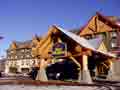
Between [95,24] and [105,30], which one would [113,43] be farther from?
[95,24]

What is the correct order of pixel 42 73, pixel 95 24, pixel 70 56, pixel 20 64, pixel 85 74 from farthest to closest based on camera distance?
pixel 20 64 → pixel 95 24 → pixel 42 73 → pixel 70 56 → pixel 85 74

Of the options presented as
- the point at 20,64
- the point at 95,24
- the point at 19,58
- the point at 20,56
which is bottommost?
the point at 20,64

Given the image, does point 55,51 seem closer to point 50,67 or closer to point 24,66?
point 50,67

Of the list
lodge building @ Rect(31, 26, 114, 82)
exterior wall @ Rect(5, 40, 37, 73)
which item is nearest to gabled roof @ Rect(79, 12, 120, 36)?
lodge building @ Rect(31, 26, 114, 82)

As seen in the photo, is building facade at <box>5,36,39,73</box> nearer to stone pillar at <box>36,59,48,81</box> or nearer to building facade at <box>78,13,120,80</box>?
building facade at <box>78,13,120,80</box>

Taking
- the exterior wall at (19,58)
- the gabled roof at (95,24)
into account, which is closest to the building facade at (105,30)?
the gabled roof at (95,24)

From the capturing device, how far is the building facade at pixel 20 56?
8825 cm

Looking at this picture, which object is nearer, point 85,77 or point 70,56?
point 85,77

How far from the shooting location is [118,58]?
3706 centimetres

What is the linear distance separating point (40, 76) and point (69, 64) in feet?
18.3

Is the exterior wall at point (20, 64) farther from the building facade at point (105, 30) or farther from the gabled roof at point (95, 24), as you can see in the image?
the building facade at point (105, 30)

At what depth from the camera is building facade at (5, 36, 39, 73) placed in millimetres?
88250

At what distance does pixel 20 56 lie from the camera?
93000mm

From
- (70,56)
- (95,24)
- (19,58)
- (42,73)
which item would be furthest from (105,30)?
(19,58)
